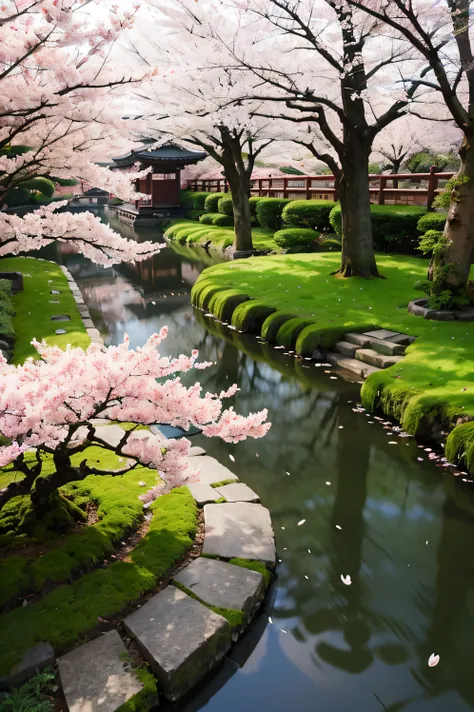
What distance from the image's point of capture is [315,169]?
142 ft

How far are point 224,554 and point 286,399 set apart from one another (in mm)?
4410

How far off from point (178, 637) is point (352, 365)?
21.9 feet

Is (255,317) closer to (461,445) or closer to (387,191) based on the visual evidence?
(461,445)

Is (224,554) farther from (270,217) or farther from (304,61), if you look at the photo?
(270,217)

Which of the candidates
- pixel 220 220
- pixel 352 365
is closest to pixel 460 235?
pixel 352 365

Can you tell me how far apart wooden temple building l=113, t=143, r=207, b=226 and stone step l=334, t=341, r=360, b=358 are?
31058 millimetres

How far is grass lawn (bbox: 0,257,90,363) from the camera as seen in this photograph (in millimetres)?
10172

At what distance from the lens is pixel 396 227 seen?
17.8 meters

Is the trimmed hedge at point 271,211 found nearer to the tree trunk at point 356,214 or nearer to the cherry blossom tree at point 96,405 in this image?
the tree trunk at point 356,214

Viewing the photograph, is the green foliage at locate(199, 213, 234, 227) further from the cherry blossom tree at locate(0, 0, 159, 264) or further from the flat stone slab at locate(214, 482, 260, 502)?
the flat stone slab at locate(214, 482, 260, 502)

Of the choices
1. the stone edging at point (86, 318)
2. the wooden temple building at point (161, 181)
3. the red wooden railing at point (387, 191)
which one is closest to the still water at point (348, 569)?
the stone edging at point (86, 318)

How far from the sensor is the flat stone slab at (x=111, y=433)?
20.5 feet

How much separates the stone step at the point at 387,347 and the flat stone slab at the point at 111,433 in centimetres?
499

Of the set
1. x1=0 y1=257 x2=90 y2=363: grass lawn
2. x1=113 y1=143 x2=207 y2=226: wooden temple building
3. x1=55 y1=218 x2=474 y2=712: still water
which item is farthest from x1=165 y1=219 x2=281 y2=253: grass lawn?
x1=55 y1=218 x2=474 y2=712: still water
